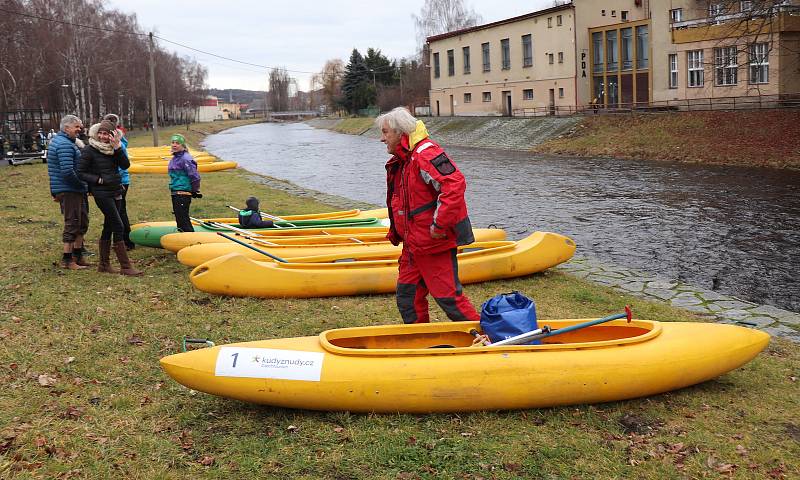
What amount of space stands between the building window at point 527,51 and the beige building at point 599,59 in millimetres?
65

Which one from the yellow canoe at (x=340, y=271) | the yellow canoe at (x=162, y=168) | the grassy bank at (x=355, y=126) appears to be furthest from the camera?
the grassy bank at (x=355, y=126)

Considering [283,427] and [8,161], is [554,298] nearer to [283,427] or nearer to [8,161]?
[283,427]

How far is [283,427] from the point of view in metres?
4.75

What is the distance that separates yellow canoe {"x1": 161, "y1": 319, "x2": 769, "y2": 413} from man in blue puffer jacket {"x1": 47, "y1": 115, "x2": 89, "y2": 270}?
4.51 metres

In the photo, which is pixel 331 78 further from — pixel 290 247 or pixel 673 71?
pixel 290 247

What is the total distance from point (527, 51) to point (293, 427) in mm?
44174

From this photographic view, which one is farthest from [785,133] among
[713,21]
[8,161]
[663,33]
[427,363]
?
[8,161]

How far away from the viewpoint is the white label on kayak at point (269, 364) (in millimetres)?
4773

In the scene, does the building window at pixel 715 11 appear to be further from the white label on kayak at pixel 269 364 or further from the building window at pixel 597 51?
the white label on kayak at pixel 269 364

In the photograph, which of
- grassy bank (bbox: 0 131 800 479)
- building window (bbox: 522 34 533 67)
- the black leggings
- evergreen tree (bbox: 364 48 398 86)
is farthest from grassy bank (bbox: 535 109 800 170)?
evergreen tree (bbox: 364 48 398 86)

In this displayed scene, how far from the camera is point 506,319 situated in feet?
17.0

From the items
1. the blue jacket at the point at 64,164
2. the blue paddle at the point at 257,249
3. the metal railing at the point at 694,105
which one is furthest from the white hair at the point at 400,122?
the metal railing at the point at 694,105

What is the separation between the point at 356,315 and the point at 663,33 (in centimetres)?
3320

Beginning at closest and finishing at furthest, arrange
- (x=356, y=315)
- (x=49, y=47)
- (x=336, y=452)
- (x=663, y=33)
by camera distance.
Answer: (x=336, y=452) < (x=356, y=315) < (x=663, y=33) < (x=49, y=47)
